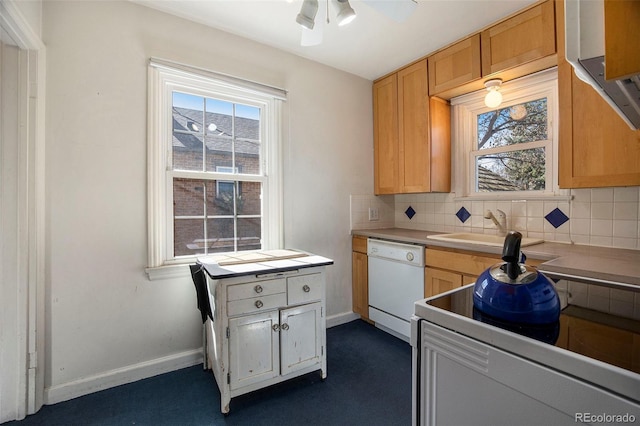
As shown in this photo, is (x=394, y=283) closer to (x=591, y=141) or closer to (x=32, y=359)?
(x=591, y=141)

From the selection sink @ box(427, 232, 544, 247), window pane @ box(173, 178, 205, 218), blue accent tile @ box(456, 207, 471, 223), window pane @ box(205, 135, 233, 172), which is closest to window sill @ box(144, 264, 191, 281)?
window pane @ box(173, 178, 205, 218)

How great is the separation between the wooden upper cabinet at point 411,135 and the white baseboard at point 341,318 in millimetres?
1294

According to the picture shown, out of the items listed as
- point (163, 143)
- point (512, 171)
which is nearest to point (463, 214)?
point (512, 171)

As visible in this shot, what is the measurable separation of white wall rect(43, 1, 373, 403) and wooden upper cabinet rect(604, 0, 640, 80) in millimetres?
2214

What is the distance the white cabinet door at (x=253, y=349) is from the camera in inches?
64.0

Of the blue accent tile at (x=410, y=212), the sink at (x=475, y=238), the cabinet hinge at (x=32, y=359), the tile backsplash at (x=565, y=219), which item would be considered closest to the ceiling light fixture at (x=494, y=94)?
the tile backsplash at (x=565, y=219)

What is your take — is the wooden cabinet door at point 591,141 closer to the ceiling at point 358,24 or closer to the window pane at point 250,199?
the ceiling at point 358,24

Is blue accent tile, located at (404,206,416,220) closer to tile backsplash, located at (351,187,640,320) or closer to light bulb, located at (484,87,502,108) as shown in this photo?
tile backsplash, located at (351,187,640,320)

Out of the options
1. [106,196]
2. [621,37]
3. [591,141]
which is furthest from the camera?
[106,196]

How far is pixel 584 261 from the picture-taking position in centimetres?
141

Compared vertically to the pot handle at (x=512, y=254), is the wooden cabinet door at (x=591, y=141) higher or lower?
higher

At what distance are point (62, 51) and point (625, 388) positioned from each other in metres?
2.69

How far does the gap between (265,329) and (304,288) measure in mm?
337

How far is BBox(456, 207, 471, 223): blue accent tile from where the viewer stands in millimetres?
2609
